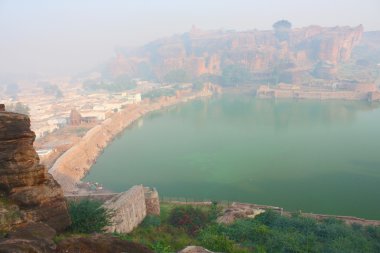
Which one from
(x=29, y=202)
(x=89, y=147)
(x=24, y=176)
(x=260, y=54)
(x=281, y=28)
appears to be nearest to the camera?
(x=29, y=202)

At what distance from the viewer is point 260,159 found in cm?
1928

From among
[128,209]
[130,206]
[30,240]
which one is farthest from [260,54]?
[30,240]

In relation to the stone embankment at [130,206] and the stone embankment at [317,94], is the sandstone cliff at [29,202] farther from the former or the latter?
the stone embankment at [317,94]

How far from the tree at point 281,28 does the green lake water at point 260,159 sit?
5554 cm

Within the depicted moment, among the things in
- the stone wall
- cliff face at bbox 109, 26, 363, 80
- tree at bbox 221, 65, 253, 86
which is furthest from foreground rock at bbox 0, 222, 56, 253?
cliff face at bbox 109, 26, 363, 80

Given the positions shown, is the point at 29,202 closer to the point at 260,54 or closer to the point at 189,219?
the point at 189,219

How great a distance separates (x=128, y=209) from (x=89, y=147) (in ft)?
43.7

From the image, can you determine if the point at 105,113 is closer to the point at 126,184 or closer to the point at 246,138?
the point at 246,138

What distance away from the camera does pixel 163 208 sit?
1202 cm

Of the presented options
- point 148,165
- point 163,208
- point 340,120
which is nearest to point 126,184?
point 148,165

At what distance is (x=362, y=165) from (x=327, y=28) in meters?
70.7

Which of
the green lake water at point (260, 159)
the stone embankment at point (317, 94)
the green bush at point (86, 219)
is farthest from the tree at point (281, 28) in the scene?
the green bush at point (86, 219)

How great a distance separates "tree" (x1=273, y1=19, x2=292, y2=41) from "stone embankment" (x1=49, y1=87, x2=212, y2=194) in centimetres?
Answer: 5616

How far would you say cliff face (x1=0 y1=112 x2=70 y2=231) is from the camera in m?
4.59
